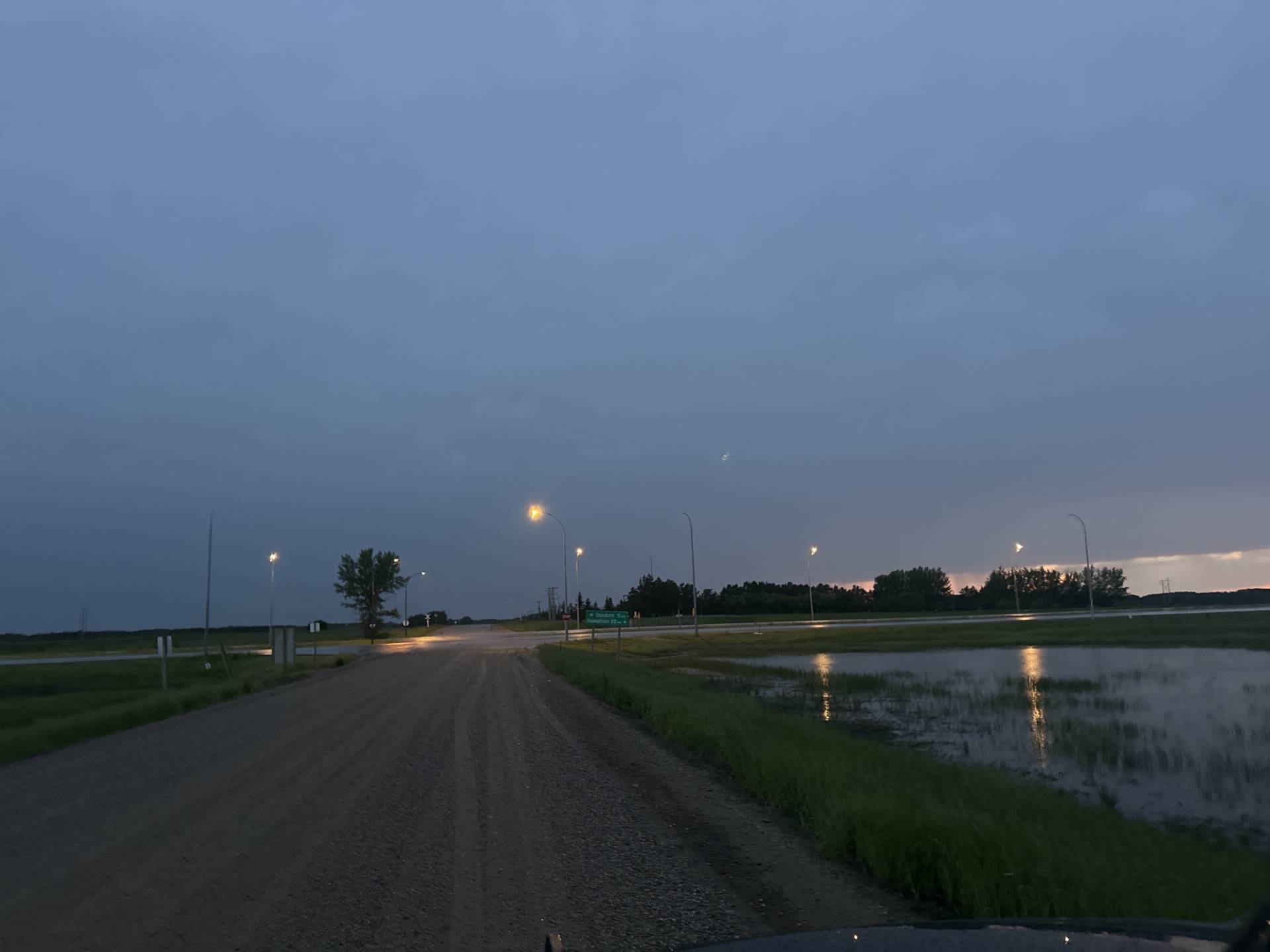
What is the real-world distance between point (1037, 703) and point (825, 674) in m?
11.1

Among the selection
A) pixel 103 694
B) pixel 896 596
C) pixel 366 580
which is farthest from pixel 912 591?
pixel 103 694

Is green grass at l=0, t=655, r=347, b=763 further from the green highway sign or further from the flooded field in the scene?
the flooded field

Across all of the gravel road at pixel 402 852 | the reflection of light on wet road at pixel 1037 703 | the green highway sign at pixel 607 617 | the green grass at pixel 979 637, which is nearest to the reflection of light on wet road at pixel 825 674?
the reflection of light on wet road at pixel 1037 703

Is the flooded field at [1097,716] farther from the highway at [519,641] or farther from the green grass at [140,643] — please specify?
the green grass at [140,643]

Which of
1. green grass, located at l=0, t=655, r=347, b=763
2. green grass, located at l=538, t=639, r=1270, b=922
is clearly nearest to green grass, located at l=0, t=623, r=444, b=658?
green grass, located at l=0, t=655, r=347, b=763

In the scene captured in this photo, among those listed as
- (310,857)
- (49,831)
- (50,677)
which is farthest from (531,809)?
(50,677)

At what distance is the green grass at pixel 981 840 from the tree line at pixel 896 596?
394ft

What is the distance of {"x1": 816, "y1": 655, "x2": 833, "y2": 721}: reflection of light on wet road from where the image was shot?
74.0 ft

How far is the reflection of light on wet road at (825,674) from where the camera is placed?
22.6 m

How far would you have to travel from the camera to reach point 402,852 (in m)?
8.53

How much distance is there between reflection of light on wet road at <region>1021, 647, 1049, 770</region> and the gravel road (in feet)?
22.2

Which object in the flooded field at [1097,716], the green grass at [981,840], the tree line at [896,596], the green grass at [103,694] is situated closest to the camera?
the green grass at [981,840]

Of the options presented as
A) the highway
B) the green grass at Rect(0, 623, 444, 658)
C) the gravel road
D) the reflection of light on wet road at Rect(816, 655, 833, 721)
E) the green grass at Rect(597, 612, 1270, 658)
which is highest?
the gravel road

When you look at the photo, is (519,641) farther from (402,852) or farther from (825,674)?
(402,852)
